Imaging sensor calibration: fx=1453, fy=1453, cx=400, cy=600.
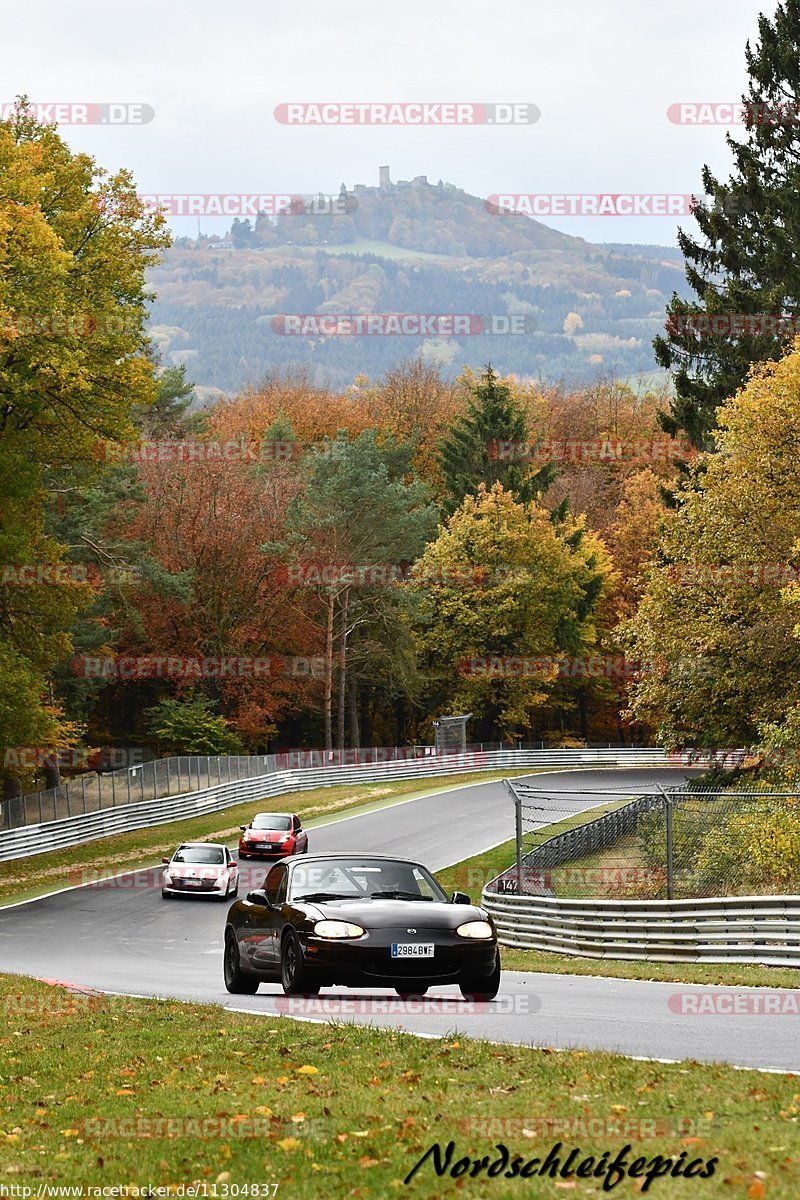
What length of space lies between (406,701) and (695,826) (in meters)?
66.4

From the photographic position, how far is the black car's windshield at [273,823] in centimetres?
4331

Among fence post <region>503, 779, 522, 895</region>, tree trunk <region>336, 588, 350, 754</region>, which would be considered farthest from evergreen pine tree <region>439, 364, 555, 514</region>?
fence post <region>503, 779, 522, 895</region>

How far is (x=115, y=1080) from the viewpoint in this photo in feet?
31.2

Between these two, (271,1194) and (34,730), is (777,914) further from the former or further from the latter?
(34,730)

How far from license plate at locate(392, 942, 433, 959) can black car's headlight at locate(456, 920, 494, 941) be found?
357 mm

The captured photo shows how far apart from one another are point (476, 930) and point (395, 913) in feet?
2.56

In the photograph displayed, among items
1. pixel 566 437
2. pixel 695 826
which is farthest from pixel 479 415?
pixel 695 826

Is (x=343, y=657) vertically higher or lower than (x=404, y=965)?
higher

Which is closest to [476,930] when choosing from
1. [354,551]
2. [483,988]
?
[483,988]

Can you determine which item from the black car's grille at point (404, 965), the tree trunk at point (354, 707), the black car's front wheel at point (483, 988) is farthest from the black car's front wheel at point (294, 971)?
the tree trunk at point (354, 707)

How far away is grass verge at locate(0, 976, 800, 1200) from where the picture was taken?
6.34 meters

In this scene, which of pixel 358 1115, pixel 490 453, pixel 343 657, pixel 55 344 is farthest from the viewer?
pixel 490 453

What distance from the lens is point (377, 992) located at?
55.6 ft

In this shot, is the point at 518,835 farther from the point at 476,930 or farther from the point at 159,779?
the point at 159,779
